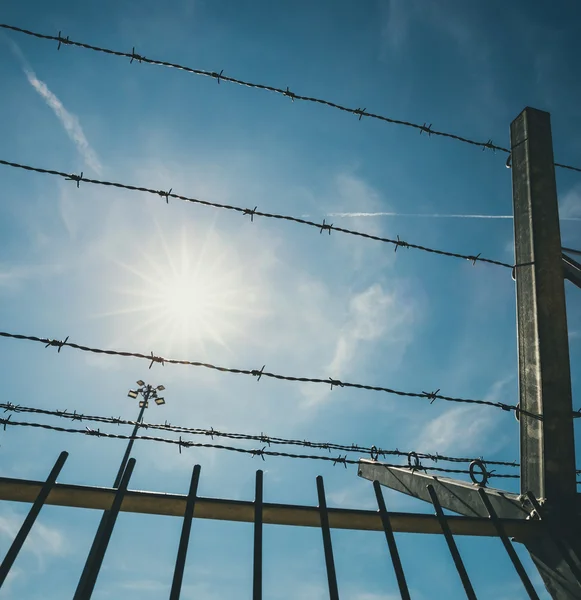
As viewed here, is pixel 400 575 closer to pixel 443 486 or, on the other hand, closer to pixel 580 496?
pixel 443 486

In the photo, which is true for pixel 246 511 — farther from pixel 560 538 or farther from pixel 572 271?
pixel 572 271

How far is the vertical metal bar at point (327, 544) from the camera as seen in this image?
187cm

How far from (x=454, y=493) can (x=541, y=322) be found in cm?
135

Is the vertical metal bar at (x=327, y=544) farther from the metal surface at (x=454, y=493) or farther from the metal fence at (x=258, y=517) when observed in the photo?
the metal surface at (x=454, y=493)

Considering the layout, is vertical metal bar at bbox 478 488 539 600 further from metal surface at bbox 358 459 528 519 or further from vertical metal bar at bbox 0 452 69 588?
vertical metal bar at bbox 0 452 69 588

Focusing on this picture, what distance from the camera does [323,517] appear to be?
86.1 inches

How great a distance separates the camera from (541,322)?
9.86 ft

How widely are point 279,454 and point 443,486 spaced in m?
1.26

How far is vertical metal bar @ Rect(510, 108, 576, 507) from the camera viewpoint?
273 cm

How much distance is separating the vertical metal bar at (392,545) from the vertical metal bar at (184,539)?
1007mm

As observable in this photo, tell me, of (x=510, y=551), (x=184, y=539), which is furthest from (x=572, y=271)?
(x=184, y=539)

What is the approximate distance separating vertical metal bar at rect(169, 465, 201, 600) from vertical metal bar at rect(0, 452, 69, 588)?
643mm

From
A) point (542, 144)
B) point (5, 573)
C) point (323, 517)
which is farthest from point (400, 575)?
point (542, 144)

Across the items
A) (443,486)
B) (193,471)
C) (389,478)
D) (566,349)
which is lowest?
(193,471)
